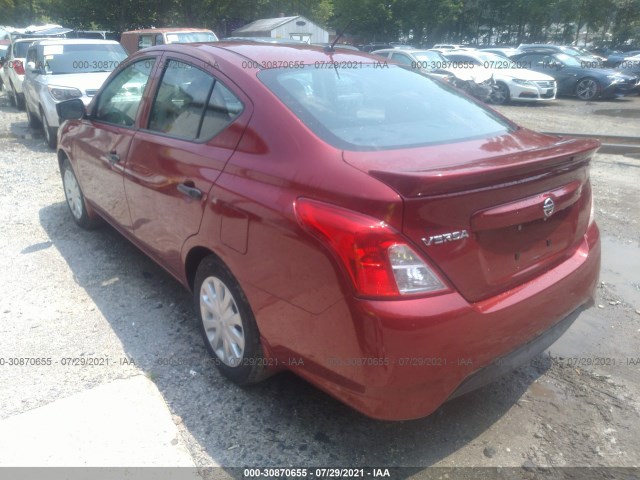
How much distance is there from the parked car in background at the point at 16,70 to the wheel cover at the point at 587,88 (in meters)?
15.9

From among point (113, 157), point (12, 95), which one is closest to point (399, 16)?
point (12, 95)

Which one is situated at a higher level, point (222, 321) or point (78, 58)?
point (78, 58)

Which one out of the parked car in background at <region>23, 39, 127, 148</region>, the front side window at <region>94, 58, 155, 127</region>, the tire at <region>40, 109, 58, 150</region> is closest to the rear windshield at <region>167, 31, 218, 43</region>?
the parked car in background at <region>23, 39, 127, 148</region>

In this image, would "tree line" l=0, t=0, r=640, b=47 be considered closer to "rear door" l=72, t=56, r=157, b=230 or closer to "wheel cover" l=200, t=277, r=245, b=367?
"rear door" l=72, t=56, r=157, b=230

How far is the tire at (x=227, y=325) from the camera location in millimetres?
2764

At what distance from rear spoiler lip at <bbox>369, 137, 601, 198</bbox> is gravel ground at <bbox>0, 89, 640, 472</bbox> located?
1269mm

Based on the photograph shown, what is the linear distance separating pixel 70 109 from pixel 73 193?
40.9 inches

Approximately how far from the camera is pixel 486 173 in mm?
2188

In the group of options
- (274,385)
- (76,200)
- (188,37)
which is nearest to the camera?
(274,385)

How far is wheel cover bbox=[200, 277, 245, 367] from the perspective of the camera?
113 inches

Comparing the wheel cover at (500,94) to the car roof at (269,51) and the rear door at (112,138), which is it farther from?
the rear door at (112,138)

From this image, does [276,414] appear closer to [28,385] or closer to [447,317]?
[447,317]

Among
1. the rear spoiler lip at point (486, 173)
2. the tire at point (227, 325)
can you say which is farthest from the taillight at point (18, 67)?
the rear spoiler lip at point (486, 173)

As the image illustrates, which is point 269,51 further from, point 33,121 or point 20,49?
point 20,49
